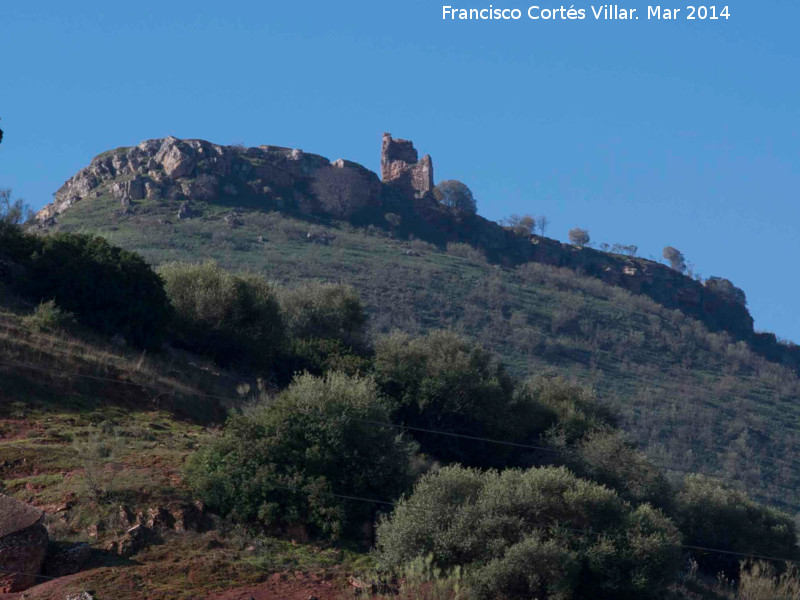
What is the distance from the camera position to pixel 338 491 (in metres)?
19.2

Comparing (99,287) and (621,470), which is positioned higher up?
(99,287)

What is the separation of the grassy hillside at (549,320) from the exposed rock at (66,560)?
3666cm

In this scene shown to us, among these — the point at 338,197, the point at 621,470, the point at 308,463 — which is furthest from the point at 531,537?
the point at 338,197

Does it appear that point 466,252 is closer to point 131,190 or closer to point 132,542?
point 131,190

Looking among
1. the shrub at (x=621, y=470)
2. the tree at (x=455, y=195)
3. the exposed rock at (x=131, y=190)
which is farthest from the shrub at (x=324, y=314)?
the tree at (x=455, y=195)

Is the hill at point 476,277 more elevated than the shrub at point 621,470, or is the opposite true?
the hill at point 476,277

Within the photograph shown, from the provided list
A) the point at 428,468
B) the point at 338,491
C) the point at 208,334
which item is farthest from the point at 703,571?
the point at 208,334

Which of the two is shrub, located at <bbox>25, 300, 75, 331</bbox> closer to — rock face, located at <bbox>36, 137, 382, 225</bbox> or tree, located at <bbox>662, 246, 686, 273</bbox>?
rock face, located at <bbox>36, 137, 382, 225</bbox>

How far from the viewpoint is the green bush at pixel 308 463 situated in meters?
18.2

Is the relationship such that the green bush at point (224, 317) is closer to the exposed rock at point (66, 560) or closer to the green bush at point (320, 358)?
the green bush at point (320, 358)

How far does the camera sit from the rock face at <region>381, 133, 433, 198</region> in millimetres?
106062

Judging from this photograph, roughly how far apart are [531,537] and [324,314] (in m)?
20.7

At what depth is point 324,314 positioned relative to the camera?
3700 cm

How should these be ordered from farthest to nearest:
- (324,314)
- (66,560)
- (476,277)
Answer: (476,277) → (324,314) → (66,560)
